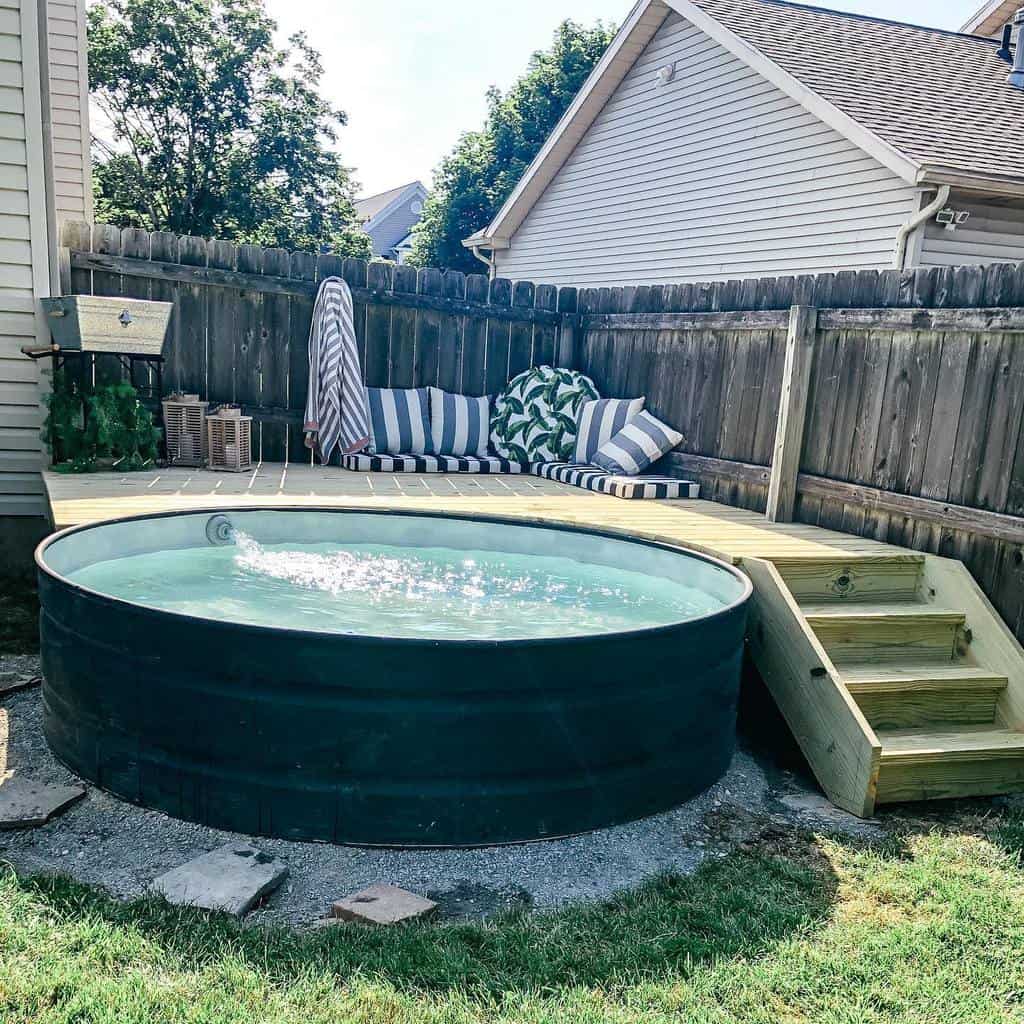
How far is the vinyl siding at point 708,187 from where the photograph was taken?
27.4 feet

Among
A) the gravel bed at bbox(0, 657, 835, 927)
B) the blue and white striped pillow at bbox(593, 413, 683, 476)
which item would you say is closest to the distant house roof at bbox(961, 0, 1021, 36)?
the blue and white striped pillow at bbox(593, 413, 683, 476)

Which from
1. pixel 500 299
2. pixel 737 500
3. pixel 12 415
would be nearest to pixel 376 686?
pixel 737 500

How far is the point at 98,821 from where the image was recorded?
279 centimetres

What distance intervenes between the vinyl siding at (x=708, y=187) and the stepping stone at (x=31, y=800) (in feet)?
23.8

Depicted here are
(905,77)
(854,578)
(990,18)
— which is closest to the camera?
(854,578)

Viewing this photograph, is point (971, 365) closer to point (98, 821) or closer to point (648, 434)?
point (648, 434)

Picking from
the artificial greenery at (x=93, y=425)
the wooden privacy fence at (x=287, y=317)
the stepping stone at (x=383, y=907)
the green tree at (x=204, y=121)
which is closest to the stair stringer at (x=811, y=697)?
the stepping stone at (x=383, y=907)

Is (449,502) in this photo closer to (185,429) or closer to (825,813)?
(185,429)

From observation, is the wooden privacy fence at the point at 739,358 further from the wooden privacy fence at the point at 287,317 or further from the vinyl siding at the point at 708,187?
the vinyl siding at the point at 708,187

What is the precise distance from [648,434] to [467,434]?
150 centimetres

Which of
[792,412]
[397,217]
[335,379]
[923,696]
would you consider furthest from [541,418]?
[397,217]

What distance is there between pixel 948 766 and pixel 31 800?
2971 mm

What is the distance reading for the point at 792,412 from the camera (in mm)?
5168

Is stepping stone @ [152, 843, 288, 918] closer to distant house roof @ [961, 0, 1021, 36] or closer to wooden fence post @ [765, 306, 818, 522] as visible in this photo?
wooden fence post @ [765, 306, 818, 522]
